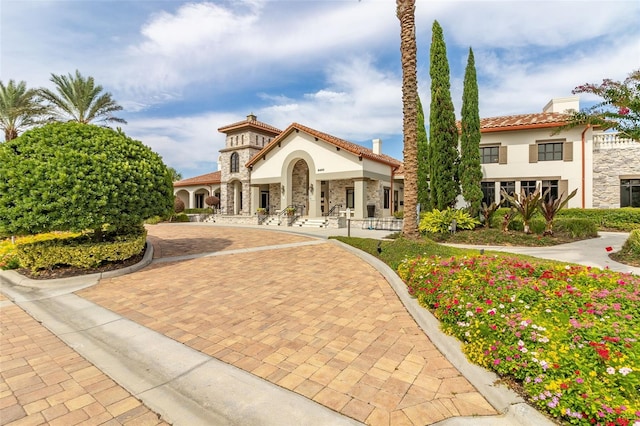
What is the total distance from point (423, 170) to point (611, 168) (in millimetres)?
11964

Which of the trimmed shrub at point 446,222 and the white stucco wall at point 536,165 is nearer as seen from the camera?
the trimmed shrub at point 446,222

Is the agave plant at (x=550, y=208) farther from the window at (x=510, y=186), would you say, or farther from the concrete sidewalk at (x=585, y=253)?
the window at (x=510, y=186)

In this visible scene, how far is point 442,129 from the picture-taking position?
54.5 feet

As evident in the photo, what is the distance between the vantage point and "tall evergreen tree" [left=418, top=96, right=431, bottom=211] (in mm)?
18484

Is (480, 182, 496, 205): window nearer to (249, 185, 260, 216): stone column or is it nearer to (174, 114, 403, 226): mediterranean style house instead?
(174, 114, 403, 226): mediterranean style house

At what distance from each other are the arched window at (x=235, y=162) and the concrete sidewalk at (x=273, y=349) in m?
25.3

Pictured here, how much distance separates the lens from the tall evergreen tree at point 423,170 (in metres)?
18.5

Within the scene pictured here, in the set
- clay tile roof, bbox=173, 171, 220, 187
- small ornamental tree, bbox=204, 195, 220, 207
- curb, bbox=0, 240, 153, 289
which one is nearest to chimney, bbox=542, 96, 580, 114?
curb, bbox=0, 240, 153, 289

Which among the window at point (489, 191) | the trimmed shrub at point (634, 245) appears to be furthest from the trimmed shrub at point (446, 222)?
the window at point (489, 191)

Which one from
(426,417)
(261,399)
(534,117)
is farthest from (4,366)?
(534,117)

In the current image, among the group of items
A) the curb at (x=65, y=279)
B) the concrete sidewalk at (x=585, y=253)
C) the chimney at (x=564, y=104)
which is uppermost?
the chimney at (x=564, y=104)

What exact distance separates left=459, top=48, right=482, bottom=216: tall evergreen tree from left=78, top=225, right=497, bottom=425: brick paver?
36.6 ft

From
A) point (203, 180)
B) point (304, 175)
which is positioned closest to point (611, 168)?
point (304, 175)

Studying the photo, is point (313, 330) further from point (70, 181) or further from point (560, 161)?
point (560, 161)
